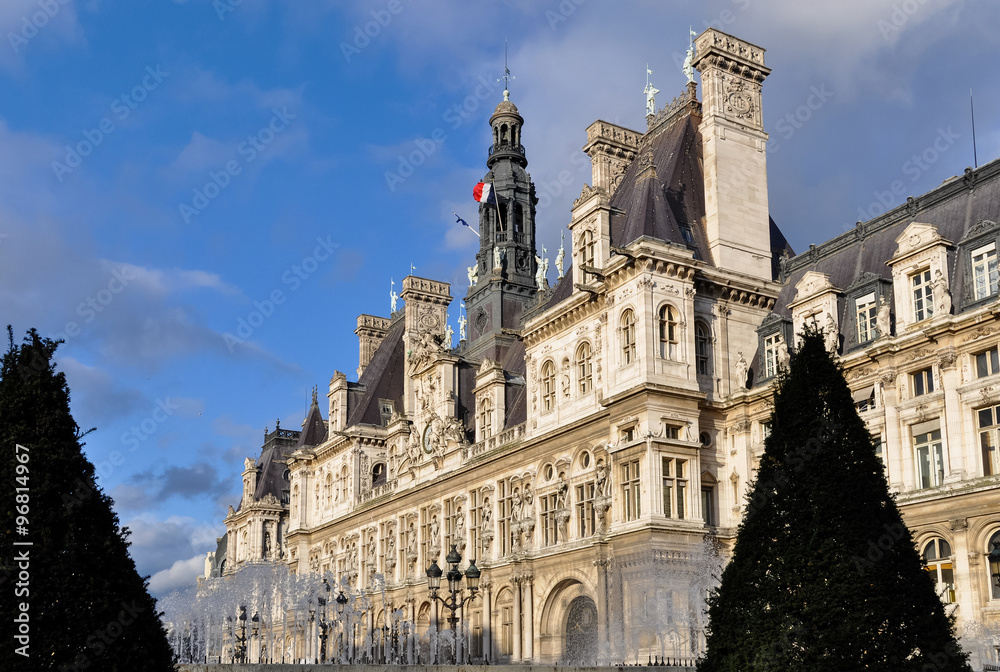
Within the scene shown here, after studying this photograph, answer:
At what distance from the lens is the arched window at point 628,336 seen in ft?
129

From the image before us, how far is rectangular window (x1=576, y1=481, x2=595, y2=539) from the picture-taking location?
41312mm

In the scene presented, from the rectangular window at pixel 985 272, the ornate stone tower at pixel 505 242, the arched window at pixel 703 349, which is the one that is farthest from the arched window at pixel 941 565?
the ornate stone tower at pixel 505 242

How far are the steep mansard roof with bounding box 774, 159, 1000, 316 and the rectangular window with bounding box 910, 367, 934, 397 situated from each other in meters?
2.08

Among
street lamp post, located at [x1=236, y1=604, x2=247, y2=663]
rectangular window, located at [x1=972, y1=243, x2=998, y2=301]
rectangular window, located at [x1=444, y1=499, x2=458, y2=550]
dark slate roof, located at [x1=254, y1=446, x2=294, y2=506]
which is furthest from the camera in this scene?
dark slate roof, located at [x1=254, y1=446, x2=294, y2=506]

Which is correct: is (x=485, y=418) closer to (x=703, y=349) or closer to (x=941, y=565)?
(x=703, y=349)

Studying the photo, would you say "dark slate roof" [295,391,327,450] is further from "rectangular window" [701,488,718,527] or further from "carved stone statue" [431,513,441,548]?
"rectangular window" [701,488,718,527]

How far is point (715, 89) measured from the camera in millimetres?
44000

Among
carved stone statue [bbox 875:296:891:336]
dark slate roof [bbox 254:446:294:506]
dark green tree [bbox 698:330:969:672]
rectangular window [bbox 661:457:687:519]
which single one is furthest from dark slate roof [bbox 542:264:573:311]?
dark slate roof [bbox 254:446:294:506]

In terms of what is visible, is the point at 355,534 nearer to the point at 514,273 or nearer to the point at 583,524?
the point at 514,273

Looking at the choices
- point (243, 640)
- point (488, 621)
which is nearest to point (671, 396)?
point (488, 621)

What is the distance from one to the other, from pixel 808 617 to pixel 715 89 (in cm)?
3151

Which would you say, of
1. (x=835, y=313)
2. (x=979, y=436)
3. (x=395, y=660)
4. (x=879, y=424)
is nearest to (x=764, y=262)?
(x=835, y=313)

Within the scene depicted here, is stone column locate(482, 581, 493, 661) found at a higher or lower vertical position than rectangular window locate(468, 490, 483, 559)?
lower

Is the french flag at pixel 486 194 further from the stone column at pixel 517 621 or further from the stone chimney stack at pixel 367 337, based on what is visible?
the stone column at pixel 517 621
